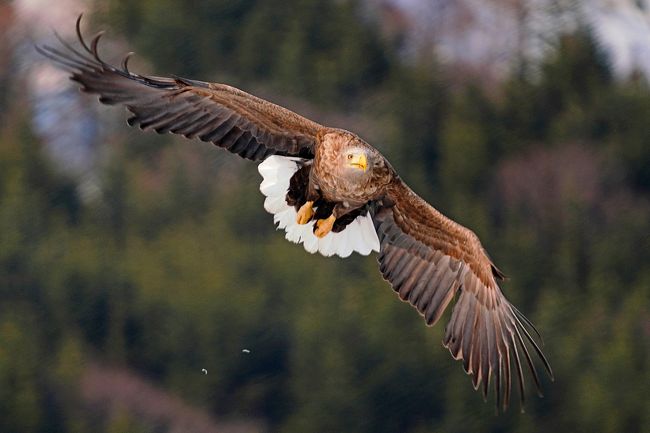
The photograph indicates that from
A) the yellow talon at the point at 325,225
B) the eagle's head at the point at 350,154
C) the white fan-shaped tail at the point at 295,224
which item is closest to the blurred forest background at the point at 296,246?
the white fan-shaped tail at the point at 295,224

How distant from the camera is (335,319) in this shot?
1730 centimetres

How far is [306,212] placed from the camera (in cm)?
710

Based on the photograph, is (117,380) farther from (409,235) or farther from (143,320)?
(409,235)

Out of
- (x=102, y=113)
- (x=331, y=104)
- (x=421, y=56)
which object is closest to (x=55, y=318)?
(x=102, y=113)

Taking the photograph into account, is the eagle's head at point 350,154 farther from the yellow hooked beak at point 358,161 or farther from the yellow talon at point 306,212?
the yellow talon at point 306,212

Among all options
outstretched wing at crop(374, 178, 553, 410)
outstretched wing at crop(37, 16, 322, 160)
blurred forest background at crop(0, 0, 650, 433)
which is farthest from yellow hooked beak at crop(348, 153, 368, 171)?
blurred forest background at crop(0, 0, 650, 433)

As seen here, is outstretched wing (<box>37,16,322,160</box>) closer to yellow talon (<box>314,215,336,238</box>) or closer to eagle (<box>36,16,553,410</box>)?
eagle (<box>36,16,553,410</box>)

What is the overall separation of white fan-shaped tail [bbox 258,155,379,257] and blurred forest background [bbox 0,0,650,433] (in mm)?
8132

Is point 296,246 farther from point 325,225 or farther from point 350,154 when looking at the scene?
point 350,154

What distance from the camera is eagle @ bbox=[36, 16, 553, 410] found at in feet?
21.8

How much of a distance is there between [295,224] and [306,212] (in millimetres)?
120

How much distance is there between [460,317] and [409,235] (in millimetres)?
448

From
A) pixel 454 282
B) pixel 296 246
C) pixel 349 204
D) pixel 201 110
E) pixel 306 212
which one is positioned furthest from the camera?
pixel 296 246

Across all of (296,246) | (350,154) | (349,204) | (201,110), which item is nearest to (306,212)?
(349,204)
